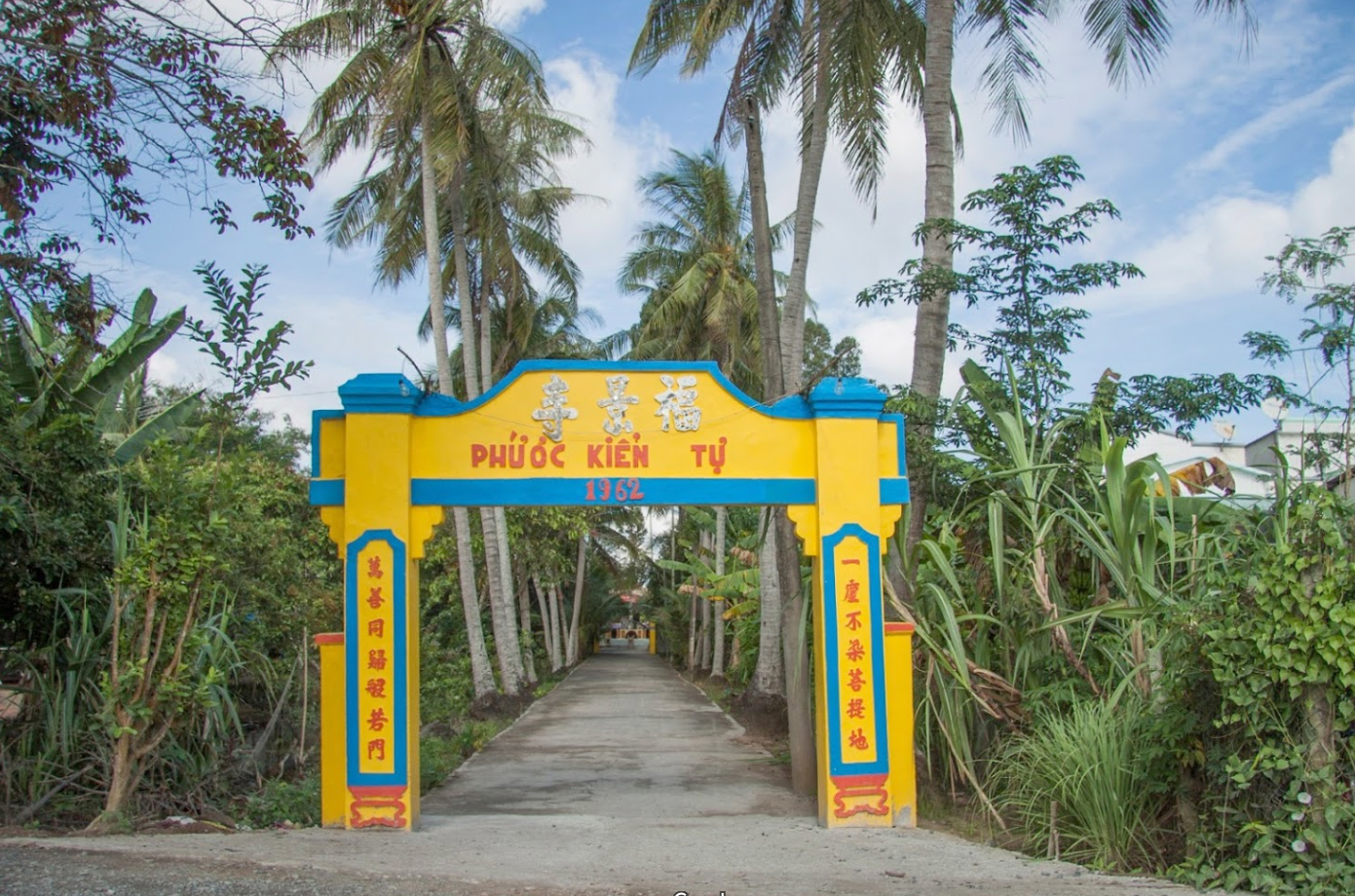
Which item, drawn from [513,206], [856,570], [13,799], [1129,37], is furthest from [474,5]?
[13,799]

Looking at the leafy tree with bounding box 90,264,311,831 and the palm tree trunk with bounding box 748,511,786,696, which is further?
the palm tree trunk with bounding box 748,511,786,696

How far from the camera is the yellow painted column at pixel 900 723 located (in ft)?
28.3

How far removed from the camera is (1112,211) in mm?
9711

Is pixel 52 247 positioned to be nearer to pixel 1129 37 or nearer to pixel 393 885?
pixel 393 885

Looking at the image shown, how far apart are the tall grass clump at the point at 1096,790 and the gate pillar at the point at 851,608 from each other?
1277 mm

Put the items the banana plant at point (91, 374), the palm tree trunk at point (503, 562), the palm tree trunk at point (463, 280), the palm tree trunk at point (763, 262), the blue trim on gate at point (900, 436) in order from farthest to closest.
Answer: the palm tree trunk at point (503, 562), the palm tree trunk at point (463, 280), the palm tree trunk at point (763, 262), the banana plant at point (91, 374), the blue trim on gate at point (900, 436)

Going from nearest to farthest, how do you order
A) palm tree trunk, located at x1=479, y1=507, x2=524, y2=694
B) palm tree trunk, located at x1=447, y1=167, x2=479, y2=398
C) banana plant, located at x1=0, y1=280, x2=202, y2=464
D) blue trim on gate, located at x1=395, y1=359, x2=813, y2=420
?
blue trim on gate, located at x1=395, y1=359, x2=813, y2=420, banana plant, located at x1=0, y1=280, x2=202, y2=464, palm tree trunk, located at x1=447, y1=167, x2=479, y2=398, palm tree trunk, located at x1=479, y1=507, x2=524, y2=694

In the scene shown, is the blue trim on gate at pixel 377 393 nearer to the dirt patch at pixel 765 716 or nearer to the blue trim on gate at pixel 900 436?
the blue trim on gate at pixel 900 436

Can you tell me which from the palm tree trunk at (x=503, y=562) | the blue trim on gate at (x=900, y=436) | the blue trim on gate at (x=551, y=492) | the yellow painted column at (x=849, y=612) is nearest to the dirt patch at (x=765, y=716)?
the palm tree trunk at (x=503, y=562)

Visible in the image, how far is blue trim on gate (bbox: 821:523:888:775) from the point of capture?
8570 mm

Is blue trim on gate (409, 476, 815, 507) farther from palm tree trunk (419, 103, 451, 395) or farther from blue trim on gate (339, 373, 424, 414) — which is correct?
palm tree trunk (419, 103, 451, 395)

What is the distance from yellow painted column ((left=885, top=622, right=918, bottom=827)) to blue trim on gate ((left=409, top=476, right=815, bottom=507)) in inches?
61.0

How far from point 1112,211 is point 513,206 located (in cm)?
1205

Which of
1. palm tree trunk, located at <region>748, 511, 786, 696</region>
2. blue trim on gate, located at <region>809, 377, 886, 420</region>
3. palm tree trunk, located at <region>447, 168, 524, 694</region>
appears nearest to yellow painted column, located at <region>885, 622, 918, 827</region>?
blue trim on gate, located at <region>809, 377, 886, 420</region>
